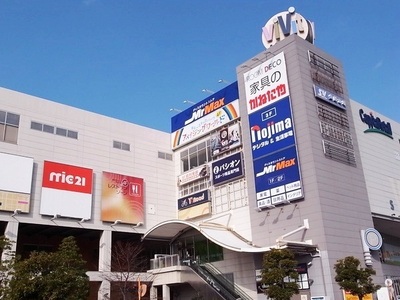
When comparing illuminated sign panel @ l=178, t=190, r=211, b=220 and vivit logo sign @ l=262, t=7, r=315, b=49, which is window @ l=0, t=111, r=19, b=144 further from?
vivit logo sign @ l=262, t=7, r=315, b=49

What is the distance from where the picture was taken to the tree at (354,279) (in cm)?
2375

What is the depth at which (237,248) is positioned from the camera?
28.0m

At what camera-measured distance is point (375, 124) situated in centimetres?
3722

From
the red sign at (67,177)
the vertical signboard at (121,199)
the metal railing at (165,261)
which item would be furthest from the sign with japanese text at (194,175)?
the red sign at (67,177)

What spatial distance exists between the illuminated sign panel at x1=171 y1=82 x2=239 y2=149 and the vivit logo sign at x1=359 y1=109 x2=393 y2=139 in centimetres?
1068

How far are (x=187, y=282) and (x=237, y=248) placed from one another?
6.45m

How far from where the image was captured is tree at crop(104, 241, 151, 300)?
32219 millimetres

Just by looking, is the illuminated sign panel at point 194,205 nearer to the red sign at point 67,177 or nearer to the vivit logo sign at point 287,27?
the red sign at point 67,177

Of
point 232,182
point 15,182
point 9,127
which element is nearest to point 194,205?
point 232,182

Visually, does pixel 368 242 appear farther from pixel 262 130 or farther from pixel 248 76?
pixel 248 76

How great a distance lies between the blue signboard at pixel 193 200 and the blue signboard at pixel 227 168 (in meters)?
1.48

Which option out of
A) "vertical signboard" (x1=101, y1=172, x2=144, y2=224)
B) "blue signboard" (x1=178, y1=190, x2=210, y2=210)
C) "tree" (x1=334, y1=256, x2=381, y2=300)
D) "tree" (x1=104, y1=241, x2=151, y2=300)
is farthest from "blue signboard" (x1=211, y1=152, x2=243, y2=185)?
"tree" (x1=334, y1=256, x2=381, y2=300)

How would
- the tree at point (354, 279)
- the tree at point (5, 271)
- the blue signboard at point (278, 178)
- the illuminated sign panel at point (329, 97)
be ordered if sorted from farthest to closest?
the illuminated sign panel at point (329, 97), the blue signboard at point (278, 178), the tree at point (354, 279), the tree at point (5, 271)

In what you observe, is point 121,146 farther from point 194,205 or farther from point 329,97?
point 329,97
